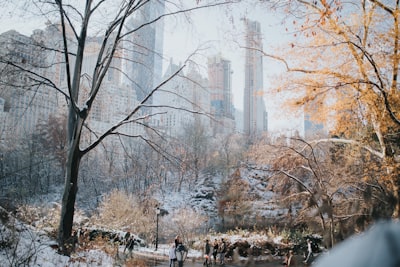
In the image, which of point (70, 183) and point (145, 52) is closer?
point (70, 183)

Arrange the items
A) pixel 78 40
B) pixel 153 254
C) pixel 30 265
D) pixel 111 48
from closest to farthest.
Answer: pixel 30 265 < pixel 78 40 < pixel 111 48 < pixel 153 254

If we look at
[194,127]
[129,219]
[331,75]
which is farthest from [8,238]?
[194,127]

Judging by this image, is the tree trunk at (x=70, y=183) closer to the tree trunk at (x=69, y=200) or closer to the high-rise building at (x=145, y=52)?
the tree trunk at (x=69, y=200)

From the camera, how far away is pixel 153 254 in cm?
2319

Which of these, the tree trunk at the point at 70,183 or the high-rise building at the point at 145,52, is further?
the high-rise building at the point at 145,52

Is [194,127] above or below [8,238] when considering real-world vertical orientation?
above

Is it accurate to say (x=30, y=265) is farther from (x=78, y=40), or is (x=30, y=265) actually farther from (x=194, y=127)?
(x=194, y=127)

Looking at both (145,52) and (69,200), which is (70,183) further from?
(145,52)

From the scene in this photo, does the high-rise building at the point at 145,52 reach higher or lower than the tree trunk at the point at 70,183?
higher

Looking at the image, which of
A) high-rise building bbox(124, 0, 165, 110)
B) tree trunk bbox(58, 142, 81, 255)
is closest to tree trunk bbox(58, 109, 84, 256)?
tree trunk bbox(58, 142, 81, 255)

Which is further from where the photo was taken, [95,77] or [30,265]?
[95,77]

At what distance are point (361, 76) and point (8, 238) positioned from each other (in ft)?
32.5

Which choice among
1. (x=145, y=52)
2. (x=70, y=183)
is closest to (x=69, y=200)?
(x=70, y=183)

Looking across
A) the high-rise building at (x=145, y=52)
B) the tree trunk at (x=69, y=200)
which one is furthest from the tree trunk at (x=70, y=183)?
the high-rise building at (x=145, y=52)
